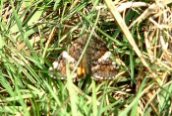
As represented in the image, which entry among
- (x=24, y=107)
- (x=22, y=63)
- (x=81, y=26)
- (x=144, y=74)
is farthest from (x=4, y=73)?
(x=144, y=74)

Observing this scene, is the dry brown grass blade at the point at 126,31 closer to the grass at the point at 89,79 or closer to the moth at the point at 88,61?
the grass at the point at 89,79

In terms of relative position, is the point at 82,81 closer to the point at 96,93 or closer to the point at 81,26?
the point at 96,93

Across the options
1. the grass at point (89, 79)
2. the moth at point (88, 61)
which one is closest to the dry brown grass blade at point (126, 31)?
the grass at point (89, 79)

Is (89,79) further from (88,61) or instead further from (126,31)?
(126,31)

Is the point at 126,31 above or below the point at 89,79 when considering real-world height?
above

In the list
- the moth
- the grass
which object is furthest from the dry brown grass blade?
the moth

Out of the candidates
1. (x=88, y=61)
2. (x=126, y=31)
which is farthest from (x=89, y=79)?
(x=126, y=31)

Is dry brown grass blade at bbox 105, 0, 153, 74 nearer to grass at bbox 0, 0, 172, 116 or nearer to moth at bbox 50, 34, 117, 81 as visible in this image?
grass at bbox 0, 0, 172, 116
